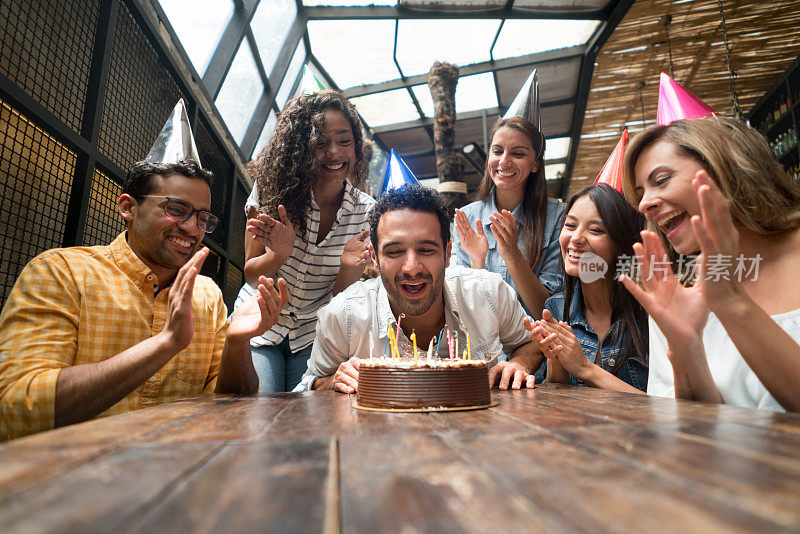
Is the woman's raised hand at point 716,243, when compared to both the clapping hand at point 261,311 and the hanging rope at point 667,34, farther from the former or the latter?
the hanging rope at point 667,34

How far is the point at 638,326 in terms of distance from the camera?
218 cm

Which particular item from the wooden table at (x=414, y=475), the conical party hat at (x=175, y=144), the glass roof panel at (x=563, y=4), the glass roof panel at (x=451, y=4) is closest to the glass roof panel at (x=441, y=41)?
the glass roof panel at (x=451, y=4)

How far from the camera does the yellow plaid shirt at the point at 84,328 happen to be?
1.41m

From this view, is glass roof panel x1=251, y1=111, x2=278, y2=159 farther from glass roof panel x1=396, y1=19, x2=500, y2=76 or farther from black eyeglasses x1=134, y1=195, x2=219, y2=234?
black eyeglasses x1=134, y1=195, x2=219, y2=234

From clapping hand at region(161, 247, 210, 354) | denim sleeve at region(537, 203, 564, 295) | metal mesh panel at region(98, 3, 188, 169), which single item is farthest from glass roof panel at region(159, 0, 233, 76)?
denim sleeve at region(537, 203, 564, 295)

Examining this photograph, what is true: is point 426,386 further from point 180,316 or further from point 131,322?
point 131,322

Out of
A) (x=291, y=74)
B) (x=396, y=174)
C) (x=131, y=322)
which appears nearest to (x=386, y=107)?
(x=291, y=74)

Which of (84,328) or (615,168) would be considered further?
(615,168)

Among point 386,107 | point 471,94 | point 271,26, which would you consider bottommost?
point 271,26

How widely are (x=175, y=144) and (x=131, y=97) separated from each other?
66 cm

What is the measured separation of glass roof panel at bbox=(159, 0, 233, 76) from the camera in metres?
3.57

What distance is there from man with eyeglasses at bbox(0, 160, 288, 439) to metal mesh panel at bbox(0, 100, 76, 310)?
0.37 metres

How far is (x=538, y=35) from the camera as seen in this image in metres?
6.04

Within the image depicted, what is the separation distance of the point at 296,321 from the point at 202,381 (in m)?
0.68
